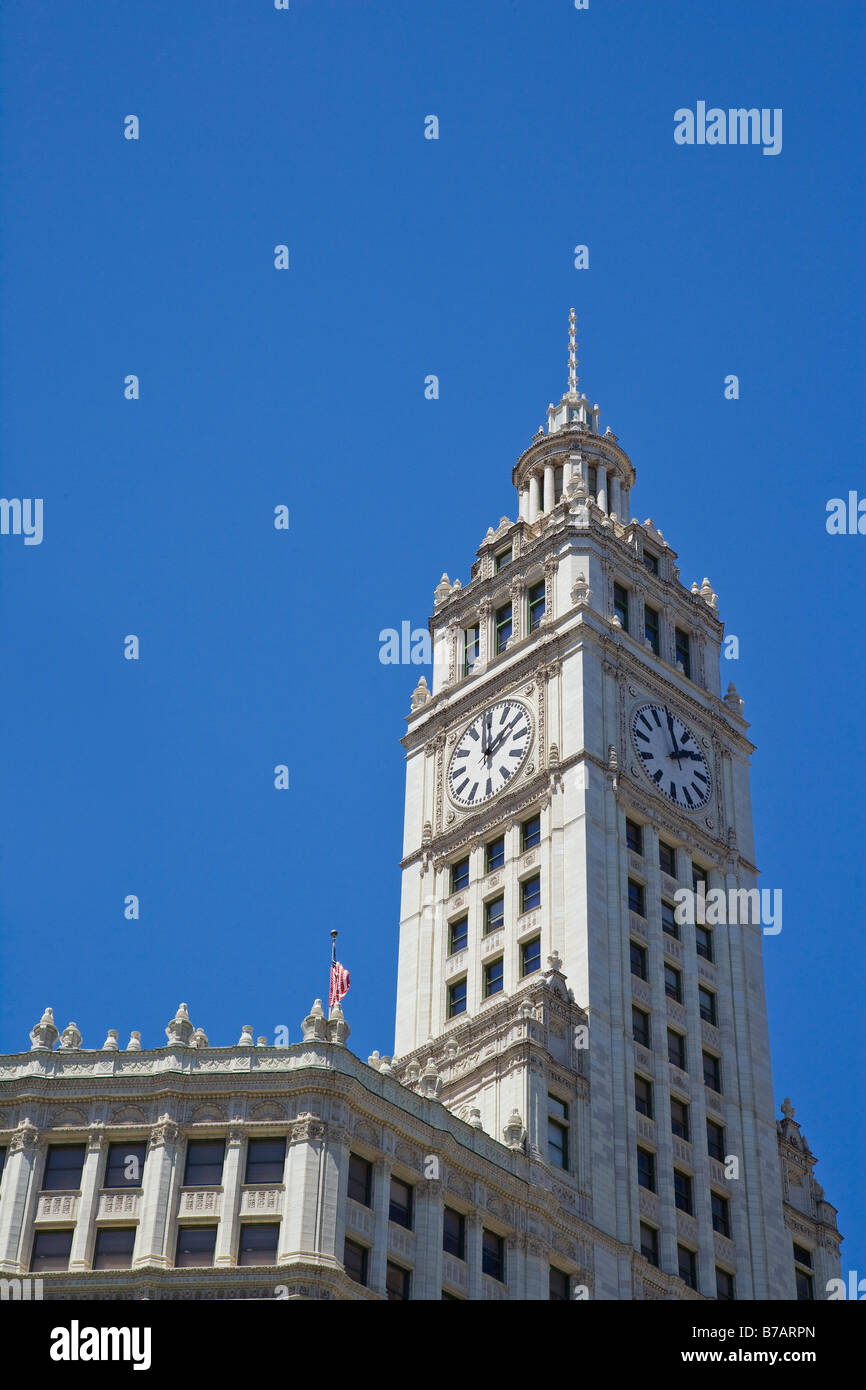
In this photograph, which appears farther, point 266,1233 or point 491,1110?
point 491,1110

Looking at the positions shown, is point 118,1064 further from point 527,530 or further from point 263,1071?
point 527,530

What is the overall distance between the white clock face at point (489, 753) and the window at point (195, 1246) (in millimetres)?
35252

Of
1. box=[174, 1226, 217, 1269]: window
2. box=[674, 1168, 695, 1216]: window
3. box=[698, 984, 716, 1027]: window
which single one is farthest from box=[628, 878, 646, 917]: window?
box=[174, 1226, 217, 1269]: window

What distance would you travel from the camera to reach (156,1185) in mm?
71438

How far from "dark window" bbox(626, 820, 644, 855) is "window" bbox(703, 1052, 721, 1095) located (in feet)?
Answer: 32.1

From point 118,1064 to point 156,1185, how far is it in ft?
17.0

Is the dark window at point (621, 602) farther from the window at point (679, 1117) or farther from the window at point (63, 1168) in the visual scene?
the window at point (63, 1168)

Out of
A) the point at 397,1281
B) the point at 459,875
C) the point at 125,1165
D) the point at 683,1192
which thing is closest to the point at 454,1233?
the point at 397,1281

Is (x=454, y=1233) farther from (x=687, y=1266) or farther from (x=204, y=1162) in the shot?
(x=687, y=1266)

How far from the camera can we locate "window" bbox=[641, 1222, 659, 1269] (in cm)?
8544

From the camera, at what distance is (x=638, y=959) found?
95.7 m

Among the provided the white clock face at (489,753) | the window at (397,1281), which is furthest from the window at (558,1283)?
the white clock face at (489,753)

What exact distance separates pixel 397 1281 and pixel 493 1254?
5.87 meters
